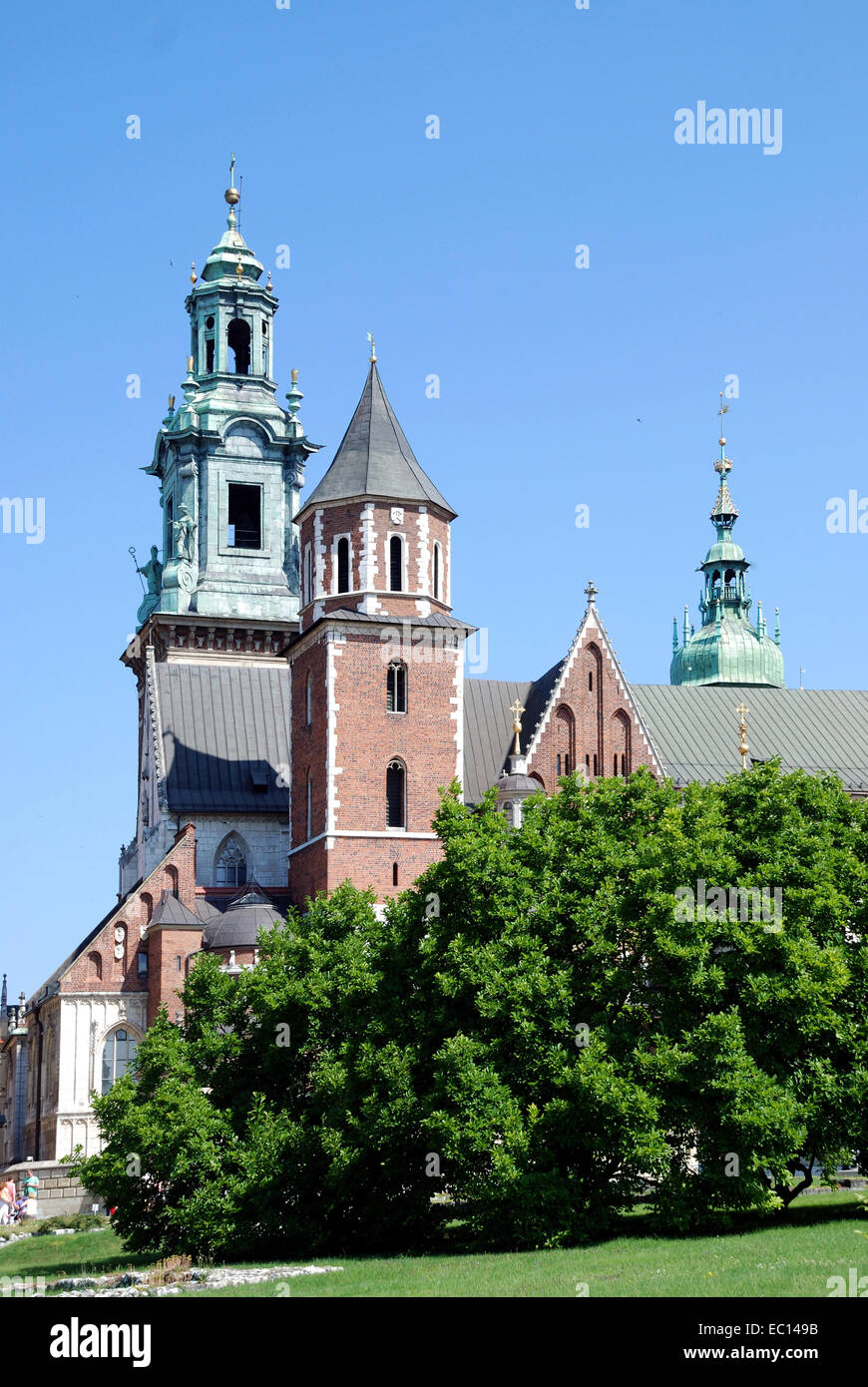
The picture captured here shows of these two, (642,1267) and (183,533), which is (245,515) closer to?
(183,533)

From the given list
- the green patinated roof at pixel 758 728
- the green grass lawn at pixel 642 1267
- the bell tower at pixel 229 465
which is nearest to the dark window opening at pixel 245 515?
the bell tower at pixel 229 465

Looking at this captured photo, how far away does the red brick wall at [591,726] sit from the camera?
61.0 m

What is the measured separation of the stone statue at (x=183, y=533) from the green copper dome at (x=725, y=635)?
27.7 m

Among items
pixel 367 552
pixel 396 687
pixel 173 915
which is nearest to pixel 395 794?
pixel 396 687

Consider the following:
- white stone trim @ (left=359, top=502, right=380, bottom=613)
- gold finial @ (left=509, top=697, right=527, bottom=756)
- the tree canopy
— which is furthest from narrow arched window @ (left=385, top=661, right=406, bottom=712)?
the tree canopy

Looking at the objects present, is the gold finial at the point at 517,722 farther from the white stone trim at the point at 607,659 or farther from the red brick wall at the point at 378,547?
the red brick wall at the point at 378,547

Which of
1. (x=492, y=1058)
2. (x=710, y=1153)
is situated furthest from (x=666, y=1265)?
(x=492, y=1058)

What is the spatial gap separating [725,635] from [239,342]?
28.2 metres

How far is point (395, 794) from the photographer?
55.2 m

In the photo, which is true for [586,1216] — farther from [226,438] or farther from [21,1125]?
[226,438]

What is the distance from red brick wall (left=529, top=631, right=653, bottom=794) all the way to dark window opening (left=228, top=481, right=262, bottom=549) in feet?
72.7
